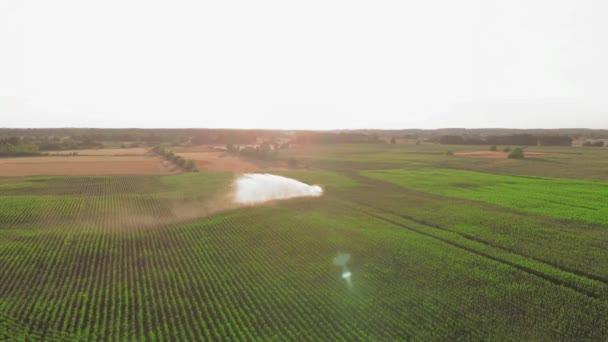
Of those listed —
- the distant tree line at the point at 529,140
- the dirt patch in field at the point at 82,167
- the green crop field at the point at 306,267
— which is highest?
the distant tree line at the point at 529,140

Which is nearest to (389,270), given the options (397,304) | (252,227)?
(397,304)

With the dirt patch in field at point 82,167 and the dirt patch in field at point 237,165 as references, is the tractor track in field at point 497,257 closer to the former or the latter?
the dirt patch in field at point 237,165

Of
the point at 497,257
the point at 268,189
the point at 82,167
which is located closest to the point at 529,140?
the point at 268,189

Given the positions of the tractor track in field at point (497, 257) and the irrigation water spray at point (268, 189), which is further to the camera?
the irrigation water spray at point (268, 189)

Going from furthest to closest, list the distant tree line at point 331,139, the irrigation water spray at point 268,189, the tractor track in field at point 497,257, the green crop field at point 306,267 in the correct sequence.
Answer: the distant tree line at point 331,139 → the irrigation water spray at point 268,189 → the tractor track in field at point 497,257 → the green crop field at point 306,267

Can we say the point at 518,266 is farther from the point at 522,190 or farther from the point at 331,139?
the point at 331,139

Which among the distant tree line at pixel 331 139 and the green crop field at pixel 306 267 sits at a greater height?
the distant tree line at pixel 331 139

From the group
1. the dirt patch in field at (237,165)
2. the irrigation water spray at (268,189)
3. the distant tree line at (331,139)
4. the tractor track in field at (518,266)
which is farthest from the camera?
the distant tree line at (331,139)

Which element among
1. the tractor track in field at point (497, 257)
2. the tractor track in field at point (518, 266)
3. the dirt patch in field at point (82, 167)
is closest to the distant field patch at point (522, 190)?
the tractor track in field at point (497, 257)
